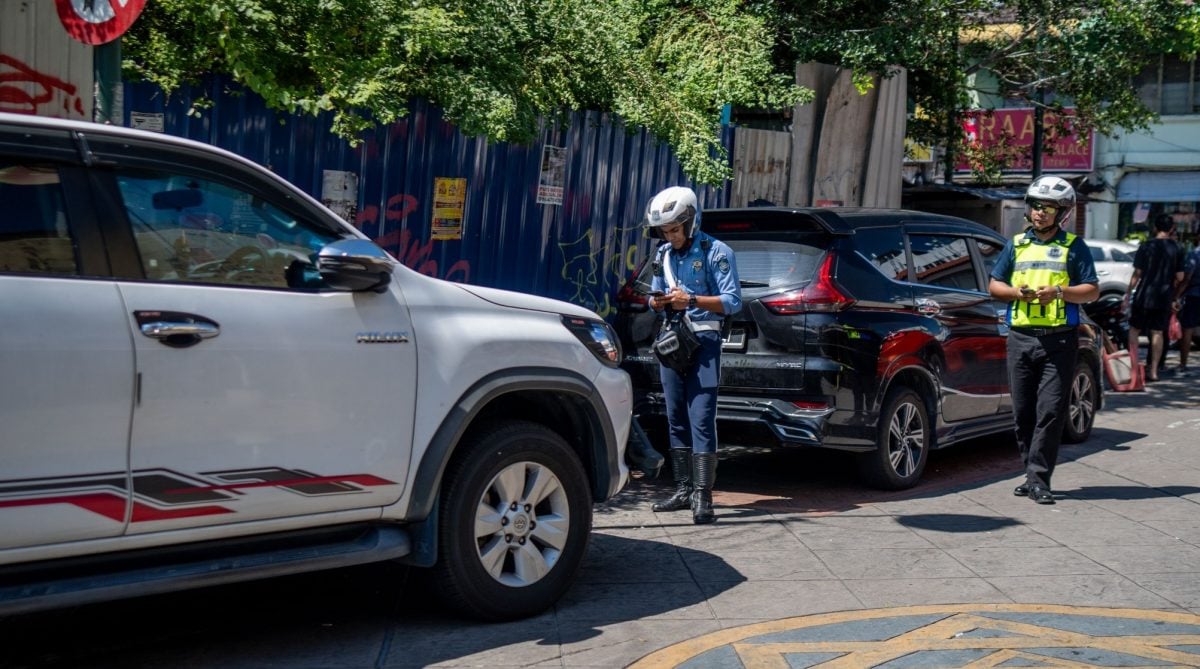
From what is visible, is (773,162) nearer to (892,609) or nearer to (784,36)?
(784,36)

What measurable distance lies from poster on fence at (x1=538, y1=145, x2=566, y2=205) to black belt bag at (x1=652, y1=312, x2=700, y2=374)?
2311 millimetres

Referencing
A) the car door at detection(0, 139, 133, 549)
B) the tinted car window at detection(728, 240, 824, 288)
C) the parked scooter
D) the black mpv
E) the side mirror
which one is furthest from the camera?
the parked scooter

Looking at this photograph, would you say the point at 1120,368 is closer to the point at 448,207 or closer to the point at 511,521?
the point at 448,207

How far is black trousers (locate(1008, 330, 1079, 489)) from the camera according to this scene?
295 inches

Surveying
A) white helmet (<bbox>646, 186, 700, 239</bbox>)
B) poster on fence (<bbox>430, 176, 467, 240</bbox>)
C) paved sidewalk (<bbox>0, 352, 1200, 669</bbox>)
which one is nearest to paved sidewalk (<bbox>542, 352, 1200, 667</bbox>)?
paved sidewalk (<bbox>0, 352, 1200, 669</bbox>)

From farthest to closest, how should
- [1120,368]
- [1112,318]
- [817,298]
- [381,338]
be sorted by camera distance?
[1112,318] → [1120,368] → [817,298] → [381,338]

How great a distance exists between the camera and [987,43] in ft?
A: 46.9

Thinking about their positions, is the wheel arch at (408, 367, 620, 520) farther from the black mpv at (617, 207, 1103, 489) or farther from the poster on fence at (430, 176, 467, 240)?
the poster on fence at (430, 176, 467, 240)

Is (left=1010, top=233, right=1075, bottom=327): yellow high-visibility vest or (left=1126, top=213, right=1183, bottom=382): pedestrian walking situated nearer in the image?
(left=1010, top=233, right=1075, bottom=327): yellow high-visibility vest

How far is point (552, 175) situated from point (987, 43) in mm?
7551

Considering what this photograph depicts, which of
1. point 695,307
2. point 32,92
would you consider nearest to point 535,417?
point 695,307

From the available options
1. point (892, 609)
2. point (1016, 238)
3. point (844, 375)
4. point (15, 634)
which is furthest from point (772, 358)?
point (15, 634)

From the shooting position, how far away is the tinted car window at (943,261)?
319 inches

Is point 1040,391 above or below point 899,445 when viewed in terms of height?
above
